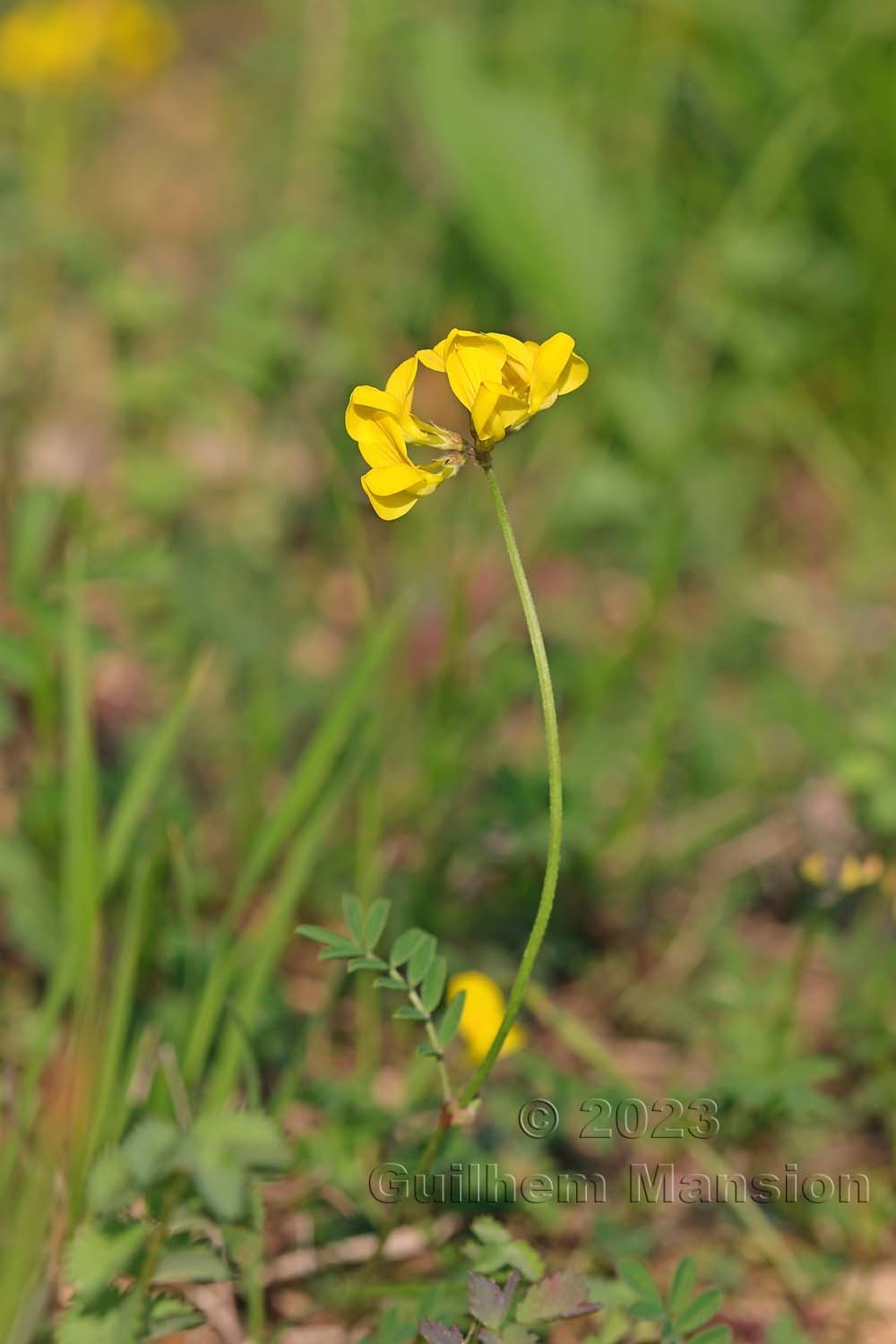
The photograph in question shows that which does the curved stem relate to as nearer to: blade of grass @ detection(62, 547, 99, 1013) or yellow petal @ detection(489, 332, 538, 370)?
yellow petal @ detection(489, 332, 538, 370)

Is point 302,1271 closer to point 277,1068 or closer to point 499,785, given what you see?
point 277,1068

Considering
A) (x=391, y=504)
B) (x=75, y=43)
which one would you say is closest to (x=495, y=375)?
(x=391, y=504)

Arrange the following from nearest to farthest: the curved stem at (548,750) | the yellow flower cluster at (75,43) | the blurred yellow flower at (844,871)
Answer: the curved stem at (548,750) < the blurred yellow flower at (844,871) < the yellow flower cluster at (75,43)

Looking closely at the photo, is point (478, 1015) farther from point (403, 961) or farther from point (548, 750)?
point (548, 750)

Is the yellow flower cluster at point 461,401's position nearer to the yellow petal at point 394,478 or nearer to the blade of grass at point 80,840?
the yellow petal at point 394,478

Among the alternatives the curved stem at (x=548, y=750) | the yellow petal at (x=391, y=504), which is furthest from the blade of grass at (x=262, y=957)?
the yellow petal at (x=391, y=504)

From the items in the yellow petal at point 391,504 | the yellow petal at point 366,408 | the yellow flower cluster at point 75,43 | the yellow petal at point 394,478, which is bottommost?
the yellow petal at point 391,504
